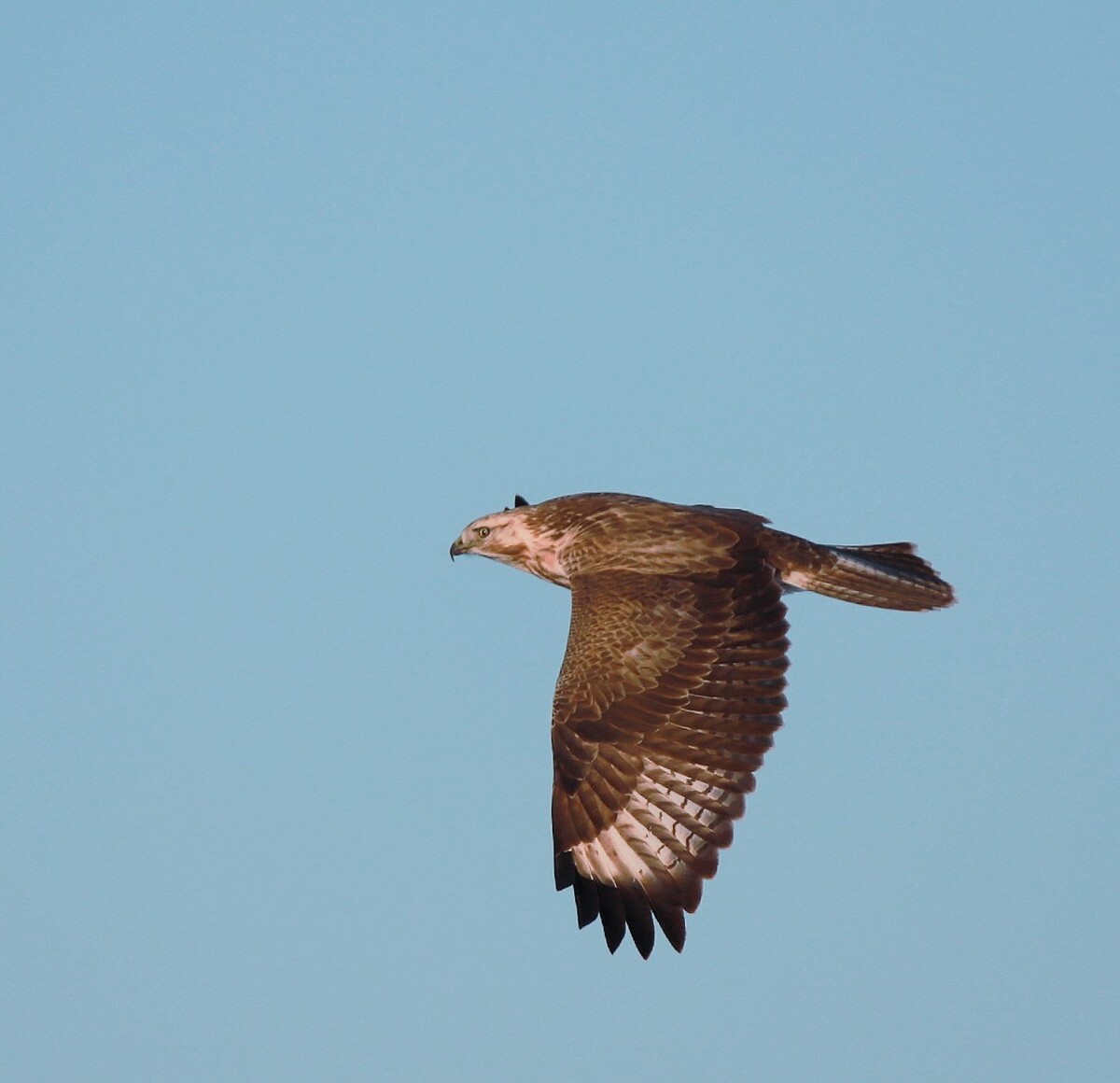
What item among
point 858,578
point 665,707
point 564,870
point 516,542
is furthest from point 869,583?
point 564,870

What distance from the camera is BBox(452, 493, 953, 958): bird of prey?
15.5m

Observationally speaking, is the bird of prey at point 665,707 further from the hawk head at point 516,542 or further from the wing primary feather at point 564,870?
the hawk head at point 516,542

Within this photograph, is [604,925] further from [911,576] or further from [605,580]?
[911,576]

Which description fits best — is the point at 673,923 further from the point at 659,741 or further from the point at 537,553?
the point at 537,553

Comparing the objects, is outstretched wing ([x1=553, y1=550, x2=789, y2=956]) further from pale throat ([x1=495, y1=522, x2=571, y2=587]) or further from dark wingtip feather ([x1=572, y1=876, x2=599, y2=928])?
pale throat ([x1=495, y1=522, x2=571, y2=587])

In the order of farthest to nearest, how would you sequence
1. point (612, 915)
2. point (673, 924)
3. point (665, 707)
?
point (665, 707), point (612, 915), point (673, 924)

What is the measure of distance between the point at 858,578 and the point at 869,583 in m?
0.09

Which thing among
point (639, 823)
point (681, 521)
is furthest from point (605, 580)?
point (639, 823)

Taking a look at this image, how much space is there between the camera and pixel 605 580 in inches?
661

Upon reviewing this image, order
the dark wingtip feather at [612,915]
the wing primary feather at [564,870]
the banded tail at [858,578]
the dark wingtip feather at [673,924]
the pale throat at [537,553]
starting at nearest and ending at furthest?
1. the dark wingtip feather at [673,924]
2. the dark wingtip feather at [612,915]
3. the wing primary feather at [564,870]
4. the banded tail at [858,578]
5. the pale throat at [537,553]

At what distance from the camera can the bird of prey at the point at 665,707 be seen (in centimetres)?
1548

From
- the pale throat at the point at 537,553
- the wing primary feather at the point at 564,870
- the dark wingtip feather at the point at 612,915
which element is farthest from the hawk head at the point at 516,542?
the dark wingtip feather at the point at 612,915

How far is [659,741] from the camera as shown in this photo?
51.5ft

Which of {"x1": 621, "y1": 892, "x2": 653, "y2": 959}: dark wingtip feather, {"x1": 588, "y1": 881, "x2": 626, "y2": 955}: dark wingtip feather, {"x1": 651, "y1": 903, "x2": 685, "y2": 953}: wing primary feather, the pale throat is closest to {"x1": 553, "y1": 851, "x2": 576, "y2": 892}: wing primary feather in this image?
{"x1": 588, "y1": 881, "x2": 626, "y2": 955}: dark wingtip feather
